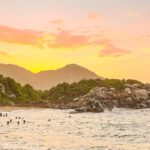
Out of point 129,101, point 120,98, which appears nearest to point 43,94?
point 120,98

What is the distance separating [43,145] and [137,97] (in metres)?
89.8

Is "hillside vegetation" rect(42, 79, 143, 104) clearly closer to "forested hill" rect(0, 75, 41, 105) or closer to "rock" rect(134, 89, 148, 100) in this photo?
"forested hill" rect(0, 75, 41, 105)

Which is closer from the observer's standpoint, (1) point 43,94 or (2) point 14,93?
(2) point 14,93

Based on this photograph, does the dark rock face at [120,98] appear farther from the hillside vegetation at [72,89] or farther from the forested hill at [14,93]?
the hillside vegetation at [72,89]

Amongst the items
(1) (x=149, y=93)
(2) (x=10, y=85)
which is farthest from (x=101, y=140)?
(2) (x=10, y=85)

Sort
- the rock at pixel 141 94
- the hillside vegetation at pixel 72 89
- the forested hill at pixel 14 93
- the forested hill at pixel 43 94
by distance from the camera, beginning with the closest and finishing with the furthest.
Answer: the rock at pixel 141 94
the forested hill at pixel 14 93
the forested hill at pixel 43 94
the hillside vegetation at pixel 72 89

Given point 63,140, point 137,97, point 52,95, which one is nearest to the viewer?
point 63,140

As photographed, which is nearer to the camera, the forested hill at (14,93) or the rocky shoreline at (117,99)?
the rocky shoreline at (117,99)

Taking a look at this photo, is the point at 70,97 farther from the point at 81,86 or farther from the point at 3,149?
the point at 3,149

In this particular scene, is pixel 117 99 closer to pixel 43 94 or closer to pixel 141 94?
pixel 141 94

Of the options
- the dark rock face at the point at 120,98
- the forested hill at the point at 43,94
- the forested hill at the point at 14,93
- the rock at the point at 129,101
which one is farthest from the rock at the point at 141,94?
the forested hill at the point at 14,93

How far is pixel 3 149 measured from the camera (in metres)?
38.3

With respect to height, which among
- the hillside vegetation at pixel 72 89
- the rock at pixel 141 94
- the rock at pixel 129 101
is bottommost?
the rock at pixel 129 101

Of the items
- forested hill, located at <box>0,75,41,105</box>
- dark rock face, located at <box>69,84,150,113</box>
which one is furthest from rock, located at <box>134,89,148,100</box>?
forested hill, located at <box>0,75,41,105</box>
